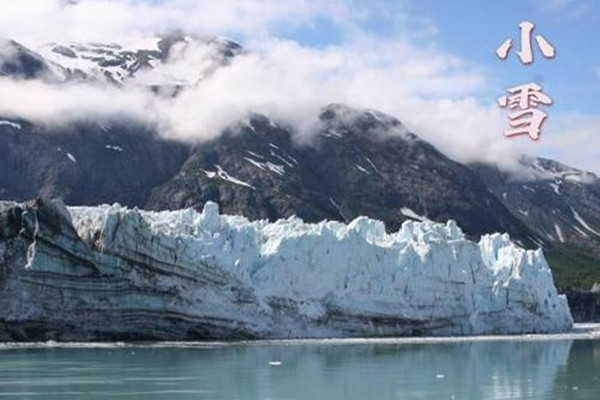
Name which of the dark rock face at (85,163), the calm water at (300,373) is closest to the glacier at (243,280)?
the calm water at (300,373)

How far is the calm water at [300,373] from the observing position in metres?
29.6

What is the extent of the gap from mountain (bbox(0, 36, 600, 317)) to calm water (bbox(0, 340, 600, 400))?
70.7 meters

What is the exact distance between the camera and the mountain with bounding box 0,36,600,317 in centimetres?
13538

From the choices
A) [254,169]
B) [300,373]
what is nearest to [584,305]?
[300,373]

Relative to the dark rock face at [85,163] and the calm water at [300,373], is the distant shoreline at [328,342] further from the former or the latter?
the dark rock face at [85,163]

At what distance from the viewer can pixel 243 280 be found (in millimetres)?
50250

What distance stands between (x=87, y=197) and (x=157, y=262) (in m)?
90.9

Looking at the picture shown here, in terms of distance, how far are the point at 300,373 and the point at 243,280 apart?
15391mm

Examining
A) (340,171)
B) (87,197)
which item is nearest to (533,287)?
(87,197)

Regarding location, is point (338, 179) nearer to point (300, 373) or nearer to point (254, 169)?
point (254, 169)

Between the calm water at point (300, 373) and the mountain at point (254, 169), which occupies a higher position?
the mountain at point (254, 169)

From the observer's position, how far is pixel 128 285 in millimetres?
47031

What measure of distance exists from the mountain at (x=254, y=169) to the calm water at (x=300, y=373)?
70.7m

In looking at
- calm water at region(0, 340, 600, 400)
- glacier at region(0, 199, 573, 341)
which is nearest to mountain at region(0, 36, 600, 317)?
glacier at region(0, 199, 573, 341)
